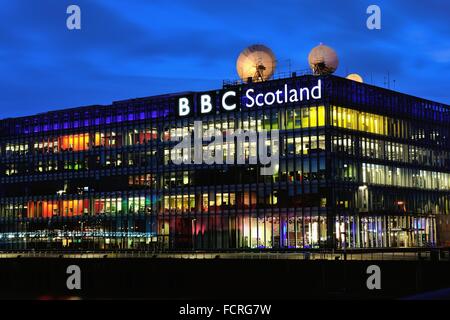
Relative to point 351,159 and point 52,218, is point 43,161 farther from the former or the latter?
point 351,159

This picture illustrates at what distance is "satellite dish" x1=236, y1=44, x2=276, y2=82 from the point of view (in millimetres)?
Result: 115000

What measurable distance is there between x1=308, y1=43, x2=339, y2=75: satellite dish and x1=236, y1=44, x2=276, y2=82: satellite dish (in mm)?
6415

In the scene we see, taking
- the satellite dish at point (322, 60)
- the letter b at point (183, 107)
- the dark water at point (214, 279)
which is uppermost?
the satellite dish at point (322, 60)

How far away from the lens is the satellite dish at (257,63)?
115 metres

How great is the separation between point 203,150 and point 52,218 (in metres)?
35.0

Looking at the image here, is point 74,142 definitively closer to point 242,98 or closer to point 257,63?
point 242,98

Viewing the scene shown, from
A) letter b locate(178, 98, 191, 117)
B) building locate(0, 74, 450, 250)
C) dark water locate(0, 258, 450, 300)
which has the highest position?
letter b locate(178, 98, 191, 117)

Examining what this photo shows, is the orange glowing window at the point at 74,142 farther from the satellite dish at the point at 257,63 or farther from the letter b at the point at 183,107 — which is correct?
the satellite dish at the point at 257,63

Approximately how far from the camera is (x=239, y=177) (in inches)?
4417

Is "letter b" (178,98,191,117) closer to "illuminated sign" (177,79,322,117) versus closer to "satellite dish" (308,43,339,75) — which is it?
"illuminated sign" (177,79,322,117)
